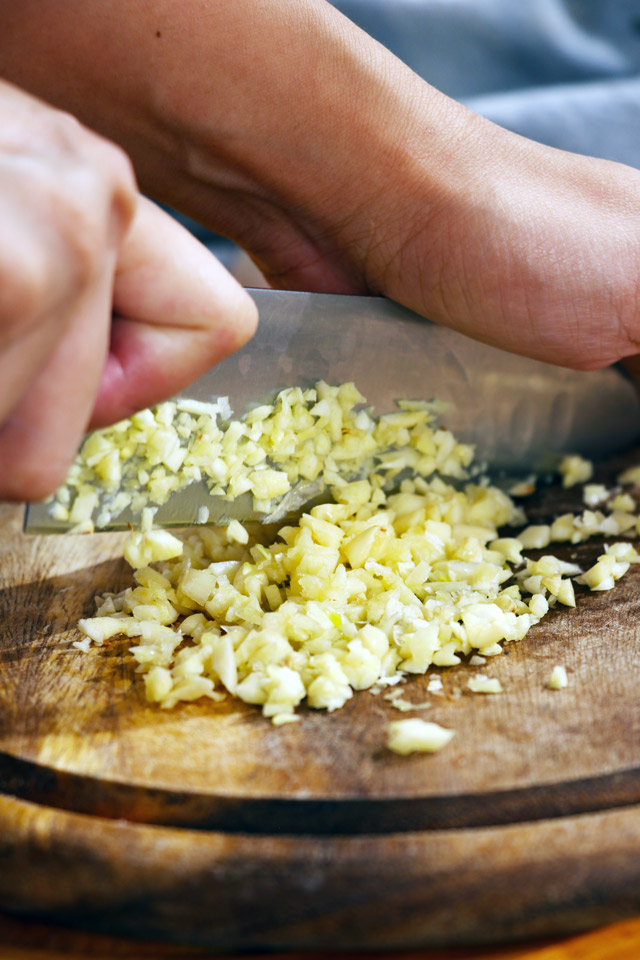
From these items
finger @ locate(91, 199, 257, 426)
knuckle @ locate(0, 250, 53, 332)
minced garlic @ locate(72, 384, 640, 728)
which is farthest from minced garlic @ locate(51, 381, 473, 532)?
knuckle @ locate(0, 250, 53, 332)

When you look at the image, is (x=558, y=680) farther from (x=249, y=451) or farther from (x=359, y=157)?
(x=359, y=157)

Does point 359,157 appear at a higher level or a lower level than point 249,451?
higher

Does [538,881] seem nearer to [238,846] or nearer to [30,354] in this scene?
[238,846]

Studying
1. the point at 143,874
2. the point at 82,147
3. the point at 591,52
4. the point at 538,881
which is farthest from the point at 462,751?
the point at 591,52

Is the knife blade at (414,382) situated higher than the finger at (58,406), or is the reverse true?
the finger at (58,406)

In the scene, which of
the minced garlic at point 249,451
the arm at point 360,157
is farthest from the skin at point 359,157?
the minced garlic at point 249,451

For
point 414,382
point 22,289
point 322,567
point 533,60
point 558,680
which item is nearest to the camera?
point 22,289

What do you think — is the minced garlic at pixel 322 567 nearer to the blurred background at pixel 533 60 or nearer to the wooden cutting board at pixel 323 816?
the wooden cutting board at pixel 323 816

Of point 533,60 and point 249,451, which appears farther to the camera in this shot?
point 533,60

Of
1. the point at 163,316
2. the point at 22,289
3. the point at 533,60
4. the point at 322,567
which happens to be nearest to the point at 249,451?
the point at 322,567

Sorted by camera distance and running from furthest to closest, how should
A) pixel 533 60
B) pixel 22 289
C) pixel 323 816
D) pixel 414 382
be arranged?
1. pixel 533 60
2. pixel 414 382
3. pixel 323 816
4. pixel 22 289
